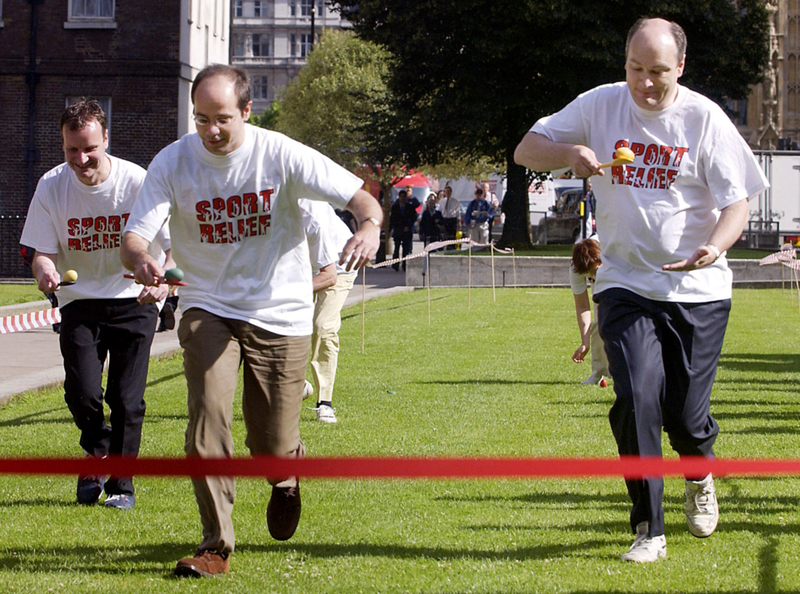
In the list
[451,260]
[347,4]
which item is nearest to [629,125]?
[451,260]

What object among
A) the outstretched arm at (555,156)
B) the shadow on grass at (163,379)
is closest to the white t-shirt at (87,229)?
the outstretched arm at (555,156)

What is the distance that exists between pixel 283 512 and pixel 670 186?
2.05 metres

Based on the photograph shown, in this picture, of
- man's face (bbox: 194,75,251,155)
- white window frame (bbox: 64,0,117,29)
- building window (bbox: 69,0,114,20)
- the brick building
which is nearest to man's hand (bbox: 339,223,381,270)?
man's face (bbox: 194,75,251,155)

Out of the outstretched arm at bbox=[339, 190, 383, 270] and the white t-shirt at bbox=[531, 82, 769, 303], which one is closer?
the outstretched arm at bbox=[339, 190, 383, 270]

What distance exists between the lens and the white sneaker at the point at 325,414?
8.18m

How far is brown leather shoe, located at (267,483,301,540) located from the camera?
466 centimetres

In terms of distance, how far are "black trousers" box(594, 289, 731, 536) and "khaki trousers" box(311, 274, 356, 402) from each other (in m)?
3.85

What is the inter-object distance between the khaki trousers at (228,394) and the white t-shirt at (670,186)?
1.39 metres

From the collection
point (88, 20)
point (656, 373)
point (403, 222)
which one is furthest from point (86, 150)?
point (88, 20)

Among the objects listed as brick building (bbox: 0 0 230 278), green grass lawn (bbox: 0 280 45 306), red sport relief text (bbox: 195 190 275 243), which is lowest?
A: green grass lawn (bbox: 0 280 45 306)

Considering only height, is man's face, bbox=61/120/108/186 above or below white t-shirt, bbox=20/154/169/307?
above

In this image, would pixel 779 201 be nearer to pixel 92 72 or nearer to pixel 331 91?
pixel 92 72

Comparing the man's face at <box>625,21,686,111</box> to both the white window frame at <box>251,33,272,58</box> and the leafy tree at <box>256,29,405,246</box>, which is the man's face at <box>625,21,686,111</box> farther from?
the white window frame at <box>251,33,272,58</box>

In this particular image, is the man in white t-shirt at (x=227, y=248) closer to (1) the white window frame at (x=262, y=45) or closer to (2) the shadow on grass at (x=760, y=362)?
(2) the shadow on grass at (x=760, y=362)
